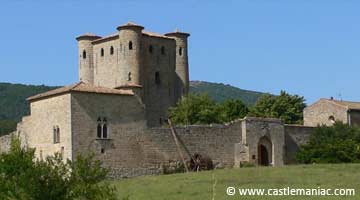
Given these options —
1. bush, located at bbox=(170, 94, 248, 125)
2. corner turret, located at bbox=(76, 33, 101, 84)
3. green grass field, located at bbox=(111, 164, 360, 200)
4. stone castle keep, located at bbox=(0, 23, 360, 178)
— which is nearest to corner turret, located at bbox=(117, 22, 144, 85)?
stone castle keep, located at bbox=(0, 23, 360, 178)

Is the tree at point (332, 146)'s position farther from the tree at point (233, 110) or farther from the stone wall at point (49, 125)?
the stone wall at point (49, 125)

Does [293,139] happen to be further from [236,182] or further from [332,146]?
[236,182]

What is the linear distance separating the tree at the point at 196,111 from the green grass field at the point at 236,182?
57.8 feet

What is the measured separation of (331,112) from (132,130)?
20.5 meters

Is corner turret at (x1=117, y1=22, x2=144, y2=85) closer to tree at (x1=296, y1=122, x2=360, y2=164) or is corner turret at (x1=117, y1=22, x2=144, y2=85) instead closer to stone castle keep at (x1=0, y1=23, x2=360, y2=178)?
stone castle keep at (x1=0, y1=23, x2=360, y2=178)

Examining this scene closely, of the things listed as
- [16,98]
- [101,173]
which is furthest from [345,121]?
[16,98]

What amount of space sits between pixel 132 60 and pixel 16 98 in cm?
12593

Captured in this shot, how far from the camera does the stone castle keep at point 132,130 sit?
4647 cm

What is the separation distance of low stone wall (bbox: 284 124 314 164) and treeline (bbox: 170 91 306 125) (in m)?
7.62

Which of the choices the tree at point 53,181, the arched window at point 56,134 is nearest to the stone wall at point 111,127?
the arched window at point 56,134

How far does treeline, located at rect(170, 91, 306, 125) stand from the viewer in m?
62.1

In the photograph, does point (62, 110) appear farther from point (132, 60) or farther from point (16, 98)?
point (16, 98)

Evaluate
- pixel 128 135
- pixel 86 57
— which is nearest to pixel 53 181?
pixel 128 135

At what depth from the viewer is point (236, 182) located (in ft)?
125
